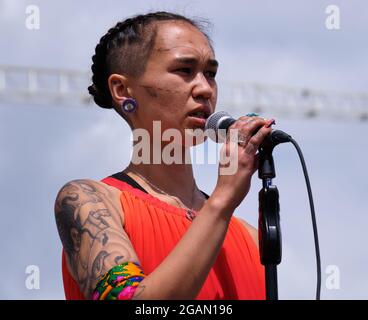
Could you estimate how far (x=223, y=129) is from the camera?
15.5 feet

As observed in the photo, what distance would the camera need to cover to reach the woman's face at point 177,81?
518cm

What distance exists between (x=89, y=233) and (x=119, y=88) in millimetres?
982

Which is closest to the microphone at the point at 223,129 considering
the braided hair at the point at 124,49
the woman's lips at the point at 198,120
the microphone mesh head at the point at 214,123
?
the microphone mesh head at the point at 214,123

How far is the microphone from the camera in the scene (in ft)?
14.8

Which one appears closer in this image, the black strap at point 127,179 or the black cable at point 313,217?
the black cable at point 313,217

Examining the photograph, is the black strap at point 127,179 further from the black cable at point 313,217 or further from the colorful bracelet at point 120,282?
the black cable at point 313,217

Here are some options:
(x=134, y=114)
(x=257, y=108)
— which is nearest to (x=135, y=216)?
(x=134, y=114)

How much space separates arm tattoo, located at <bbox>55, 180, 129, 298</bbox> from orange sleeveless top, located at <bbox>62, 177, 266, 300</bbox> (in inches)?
5.6

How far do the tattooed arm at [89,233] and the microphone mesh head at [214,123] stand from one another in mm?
550

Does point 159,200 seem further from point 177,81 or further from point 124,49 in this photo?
point 124,49

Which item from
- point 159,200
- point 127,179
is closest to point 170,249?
point 159,200

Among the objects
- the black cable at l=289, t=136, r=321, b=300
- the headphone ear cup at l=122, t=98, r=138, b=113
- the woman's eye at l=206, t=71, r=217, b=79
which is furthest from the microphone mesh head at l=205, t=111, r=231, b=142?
the headphone ear cup at l=122, t=98, r=138, b=113

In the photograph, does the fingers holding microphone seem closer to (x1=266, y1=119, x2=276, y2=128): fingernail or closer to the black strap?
(x1=266, y1=119, x2=276, y2=128): fingernail

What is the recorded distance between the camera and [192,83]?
520 cm
